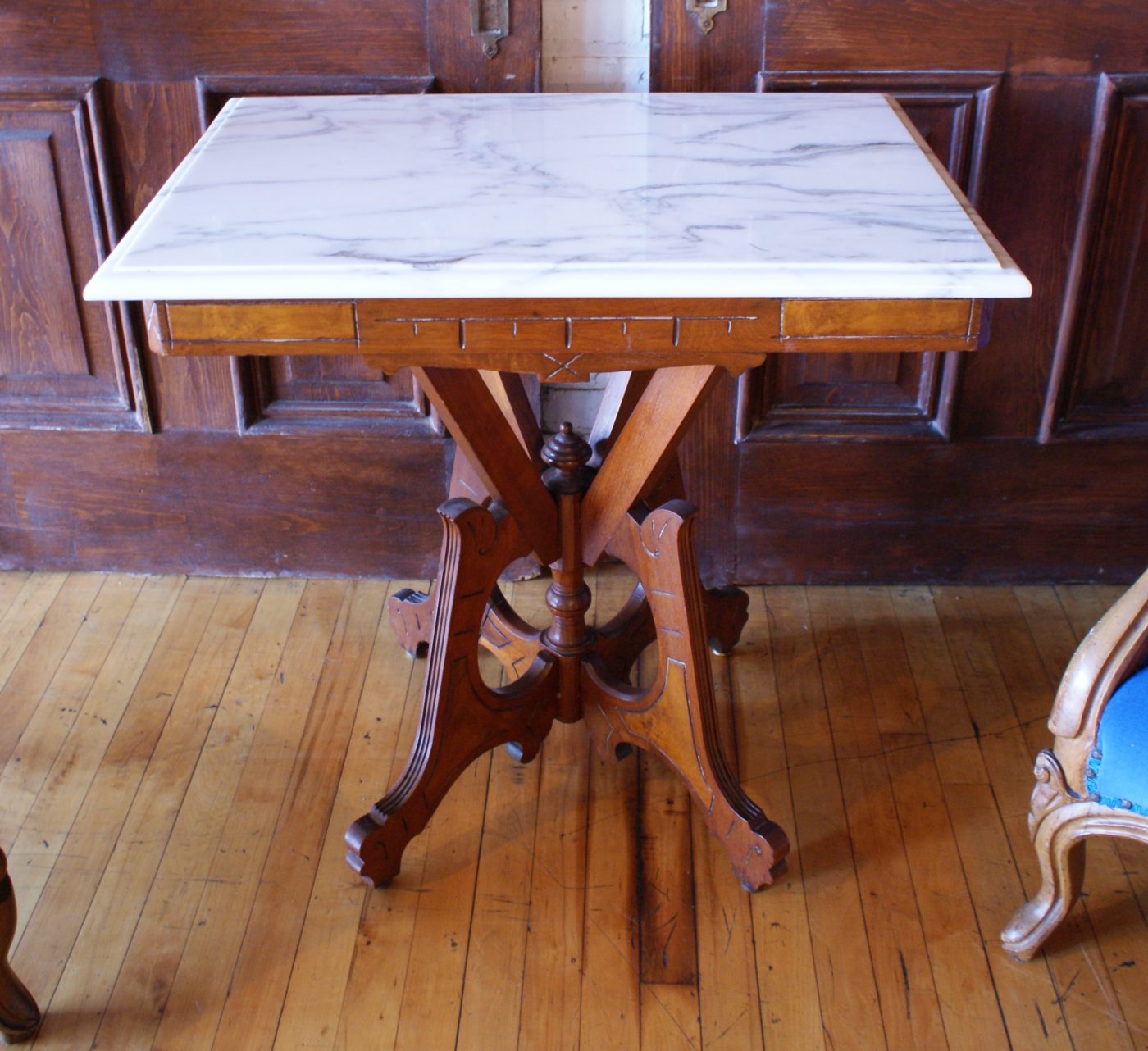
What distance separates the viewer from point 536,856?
6.05 ft

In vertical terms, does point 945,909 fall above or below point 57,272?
below

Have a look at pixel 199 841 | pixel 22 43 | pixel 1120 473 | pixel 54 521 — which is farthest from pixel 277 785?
pixel 1120 473

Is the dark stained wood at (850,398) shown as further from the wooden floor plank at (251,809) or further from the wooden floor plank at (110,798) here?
the wooden floor plank at (110,798)

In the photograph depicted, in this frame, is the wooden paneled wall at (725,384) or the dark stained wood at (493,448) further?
the wooden paneled wall at (725,384)

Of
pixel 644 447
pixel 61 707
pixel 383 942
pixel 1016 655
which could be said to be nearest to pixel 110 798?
pixel 61 707

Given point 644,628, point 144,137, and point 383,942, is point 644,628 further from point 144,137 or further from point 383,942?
point 144,137

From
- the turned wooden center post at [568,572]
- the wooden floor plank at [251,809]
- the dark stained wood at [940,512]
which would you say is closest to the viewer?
the wooden floor plank at [251,809]

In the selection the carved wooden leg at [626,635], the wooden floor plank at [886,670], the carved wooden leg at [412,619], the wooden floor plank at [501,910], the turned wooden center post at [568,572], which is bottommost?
the wooden floor plank at [886,670]

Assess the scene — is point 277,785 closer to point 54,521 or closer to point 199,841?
point 199,841

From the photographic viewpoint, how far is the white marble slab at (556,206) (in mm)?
1287

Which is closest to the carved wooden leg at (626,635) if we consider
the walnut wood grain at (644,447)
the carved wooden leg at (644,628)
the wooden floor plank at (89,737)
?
the carved wooden leg at (644,628)

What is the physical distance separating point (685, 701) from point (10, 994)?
957 millimetres

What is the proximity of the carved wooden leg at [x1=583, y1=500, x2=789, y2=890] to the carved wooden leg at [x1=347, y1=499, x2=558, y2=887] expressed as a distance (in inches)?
7.4

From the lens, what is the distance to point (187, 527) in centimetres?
243
